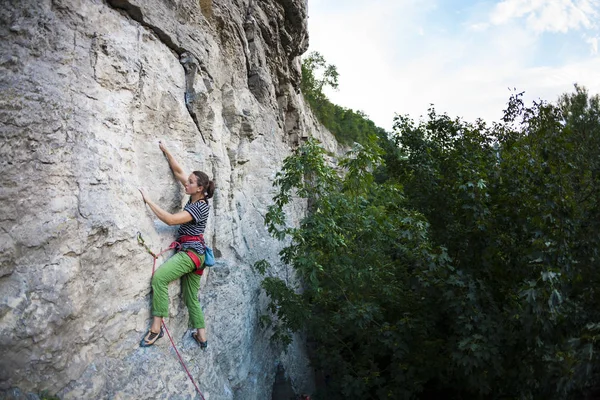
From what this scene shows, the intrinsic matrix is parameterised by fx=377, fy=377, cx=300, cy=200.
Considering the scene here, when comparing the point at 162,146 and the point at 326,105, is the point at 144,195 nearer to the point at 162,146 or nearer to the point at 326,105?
the point at 162,146

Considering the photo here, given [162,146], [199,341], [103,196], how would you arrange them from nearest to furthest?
[103,196] < [162,146] < [199,341]

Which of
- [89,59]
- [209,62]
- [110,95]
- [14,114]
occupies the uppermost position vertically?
[209,62]

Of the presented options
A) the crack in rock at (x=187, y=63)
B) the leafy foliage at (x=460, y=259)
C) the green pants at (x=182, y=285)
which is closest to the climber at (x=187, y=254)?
the green pants at (x=182, y=285)

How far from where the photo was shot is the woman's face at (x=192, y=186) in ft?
13.8

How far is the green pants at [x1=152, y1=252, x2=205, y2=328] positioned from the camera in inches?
145

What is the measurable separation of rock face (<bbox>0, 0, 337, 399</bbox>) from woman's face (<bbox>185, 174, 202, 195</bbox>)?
0.66 ft

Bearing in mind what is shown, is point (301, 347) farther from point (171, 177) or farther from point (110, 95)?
point (110, 95)

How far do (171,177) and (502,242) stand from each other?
15.3 ft

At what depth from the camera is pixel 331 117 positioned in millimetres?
24469

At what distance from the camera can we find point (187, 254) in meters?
4.03

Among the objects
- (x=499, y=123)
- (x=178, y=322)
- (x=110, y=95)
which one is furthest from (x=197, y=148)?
(x=499, y=123)

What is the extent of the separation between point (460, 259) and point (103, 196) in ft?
17.3

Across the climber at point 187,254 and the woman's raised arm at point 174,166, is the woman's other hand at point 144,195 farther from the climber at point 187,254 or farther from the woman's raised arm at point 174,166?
the woman's raised arm at point 174,166

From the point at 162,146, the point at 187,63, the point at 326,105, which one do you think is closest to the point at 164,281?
the point at 162,146
